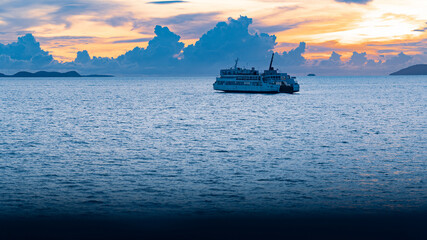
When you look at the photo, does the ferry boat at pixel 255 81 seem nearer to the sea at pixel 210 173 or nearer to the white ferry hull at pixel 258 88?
the white ferry hull at pixel 258 88

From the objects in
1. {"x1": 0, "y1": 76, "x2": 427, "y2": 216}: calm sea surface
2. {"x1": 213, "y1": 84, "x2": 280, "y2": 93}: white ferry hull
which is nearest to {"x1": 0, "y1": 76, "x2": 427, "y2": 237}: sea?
{"x1": 0, "y1": 76, "x2": 427, "y2": 216}: calm sea surface

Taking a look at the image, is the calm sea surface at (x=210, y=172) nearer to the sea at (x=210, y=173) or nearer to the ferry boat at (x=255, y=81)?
the sea at (x=210, y=173)

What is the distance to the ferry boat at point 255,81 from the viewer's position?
151000mm

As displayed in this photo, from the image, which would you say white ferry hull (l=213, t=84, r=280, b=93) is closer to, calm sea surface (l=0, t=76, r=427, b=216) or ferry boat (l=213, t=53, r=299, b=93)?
ferry boat (l=213, t=53, r=299, b=93)

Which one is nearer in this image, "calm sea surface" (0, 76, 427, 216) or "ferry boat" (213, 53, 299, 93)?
"calm sea surface" (0, 76, 427, 216)

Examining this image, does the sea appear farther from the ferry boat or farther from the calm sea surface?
the ferry boat

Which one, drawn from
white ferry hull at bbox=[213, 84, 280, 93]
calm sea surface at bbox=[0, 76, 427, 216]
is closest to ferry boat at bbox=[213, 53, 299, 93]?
white ferry hull at bbox=[213, 84, 280, 93]

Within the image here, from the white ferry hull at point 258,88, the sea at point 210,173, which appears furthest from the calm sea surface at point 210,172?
the white ferry hull at point 258,88

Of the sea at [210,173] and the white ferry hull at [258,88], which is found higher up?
the white ferry hull at [258,88]

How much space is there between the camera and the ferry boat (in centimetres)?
15100

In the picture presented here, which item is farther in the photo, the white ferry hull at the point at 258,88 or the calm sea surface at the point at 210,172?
the white ferry hull at the point at 258,88

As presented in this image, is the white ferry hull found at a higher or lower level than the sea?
higher

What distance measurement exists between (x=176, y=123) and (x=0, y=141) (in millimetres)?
25064

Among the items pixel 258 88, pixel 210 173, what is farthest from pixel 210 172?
pixel 258 88
